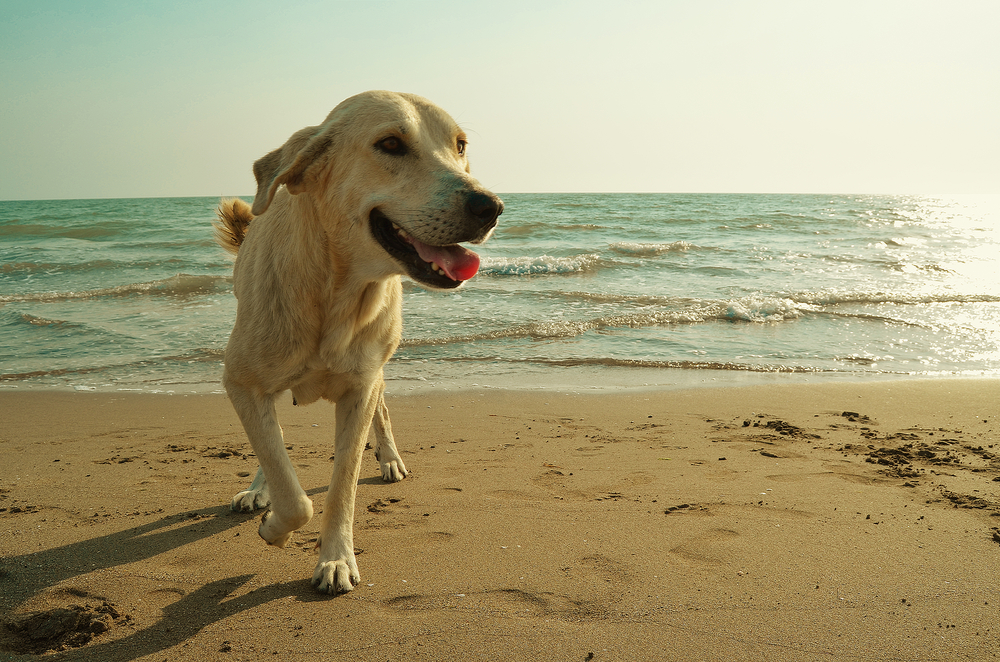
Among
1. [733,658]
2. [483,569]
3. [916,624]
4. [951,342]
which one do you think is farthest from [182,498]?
[951,342]

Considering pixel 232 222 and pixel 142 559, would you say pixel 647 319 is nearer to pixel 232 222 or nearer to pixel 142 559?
pixel 232 222

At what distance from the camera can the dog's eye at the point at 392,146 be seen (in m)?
2.75

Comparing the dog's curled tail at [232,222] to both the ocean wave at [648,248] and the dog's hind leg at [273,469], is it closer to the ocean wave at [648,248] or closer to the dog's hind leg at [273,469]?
the dog's hind leg at [273,469]

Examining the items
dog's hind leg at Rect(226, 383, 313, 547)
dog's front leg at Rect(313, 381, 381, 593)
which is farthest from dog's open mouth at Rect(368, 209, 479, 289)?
dog's hind leg at Rect(226, 383, 313, 547)

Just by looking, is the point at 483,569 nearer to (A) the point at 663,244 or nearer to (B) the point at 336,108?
(B) the point at 336,108

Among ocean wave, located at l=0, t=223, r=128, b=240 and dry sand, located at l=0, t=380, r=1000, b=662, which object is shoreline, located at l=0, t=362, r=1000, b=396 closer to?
dry sand, located at l=0, t=380, r=1000, b=662

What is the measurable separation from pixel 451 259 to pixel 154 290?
1017 cm

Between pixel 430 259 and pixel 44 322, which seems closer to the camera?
pixel 430 259

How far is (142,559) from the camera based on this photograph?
2.85 meters

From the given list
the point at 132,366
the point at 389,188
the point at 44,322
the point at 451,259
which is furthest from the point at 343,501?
the point at 44,322

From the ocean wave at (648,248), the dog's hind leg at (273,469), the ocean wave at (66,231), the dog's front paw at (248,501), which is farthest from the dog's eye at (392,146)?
the ocean wave at (66,231)

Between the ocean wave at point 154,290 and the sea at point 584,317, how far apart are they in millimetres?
49

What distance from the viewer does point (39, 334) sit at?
7941 millimetres

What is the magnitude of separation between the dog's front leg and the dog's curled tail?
2.00m
